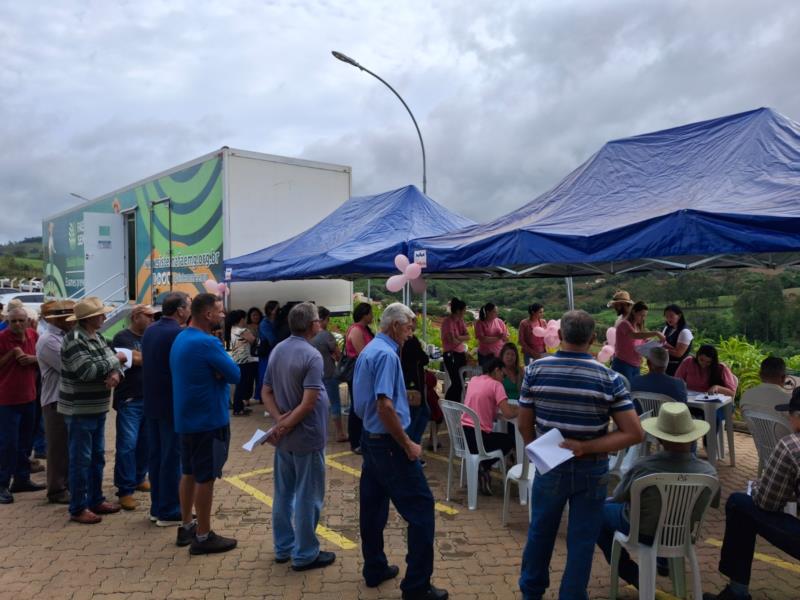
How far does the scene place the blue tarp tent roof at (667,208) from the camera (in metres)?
4.01

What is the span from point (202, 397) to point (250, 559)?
1134 mm

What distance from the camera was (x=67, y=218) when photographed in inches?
584

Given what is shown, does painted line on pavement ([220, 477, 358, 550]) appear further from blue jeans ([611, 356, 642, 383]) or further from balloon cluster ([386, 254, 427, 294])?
blue jeans ([611, 356, 642, 383])

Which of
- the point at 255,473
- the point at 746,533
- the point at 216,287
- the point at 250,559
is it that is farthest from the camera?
the point at 216,287

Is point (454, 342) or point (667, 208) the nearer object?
point (667, 208)

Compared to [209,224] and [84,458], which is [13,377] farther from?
→ [209,224]

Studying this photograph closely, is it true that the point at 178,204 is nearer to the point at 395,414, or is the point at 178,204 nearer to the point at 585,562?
the point at 395,414

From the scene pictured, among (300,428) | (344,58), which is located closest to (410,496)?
(300,428)

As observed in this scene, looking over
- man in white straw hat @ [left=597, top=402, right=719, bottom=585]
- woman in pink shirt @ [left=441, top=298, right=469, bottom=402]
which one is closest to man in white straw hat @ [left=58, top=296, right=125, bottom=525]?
man in white straw hat @ [left=597, top=402, right=719, bottom=585]

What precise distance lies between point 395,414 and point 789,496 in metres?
2.02

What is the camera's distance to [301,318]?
12.0ft

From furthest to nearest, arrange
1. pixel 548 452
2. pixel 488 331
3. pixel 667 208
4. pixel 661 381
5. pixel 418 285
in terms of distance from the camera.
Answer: pixel 488 331, pixel 418 285, pixel 661 381, pixel 667 208, pixel 548 452

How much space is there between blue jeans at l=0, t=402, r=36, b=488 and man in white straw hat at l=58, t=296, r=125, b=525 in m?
0.93

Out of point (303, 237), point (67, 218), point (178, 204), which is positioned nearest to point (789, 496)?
point (303, 237)
